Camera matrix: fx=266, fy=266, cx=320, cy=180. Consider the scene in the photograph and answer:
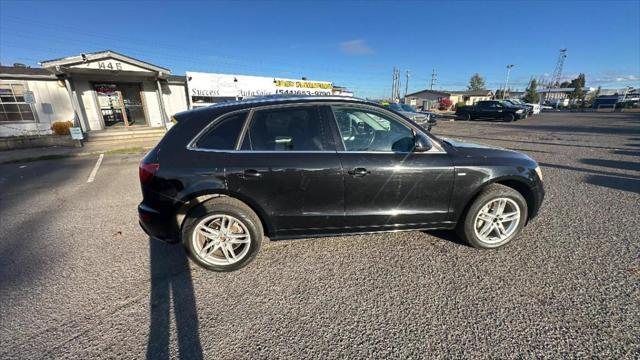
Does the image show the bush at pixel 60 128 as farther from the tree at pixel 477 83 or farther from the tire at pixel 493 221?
the tree at pixel 477 83

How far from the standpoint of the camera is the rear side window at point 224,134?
8.72 feet

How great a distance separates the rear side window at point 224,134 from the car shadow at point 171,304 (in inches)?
53.3

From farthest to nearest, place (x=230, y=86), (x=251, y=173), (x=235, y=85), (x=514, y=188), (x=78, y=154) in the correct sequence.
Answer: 1. (x=235, y=85)
2. (x=230, y=86)
3. (x=78, y=154)
4. (x=514, y=188)
5. (x=251, y=173)

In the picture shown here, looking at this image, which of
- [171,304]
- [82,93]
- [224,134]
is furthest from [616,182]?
[82,93]

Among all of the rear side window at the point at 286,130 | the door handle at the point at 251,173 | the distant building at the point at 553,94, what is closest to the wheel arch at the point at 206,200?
the door handle at the point at 251,173

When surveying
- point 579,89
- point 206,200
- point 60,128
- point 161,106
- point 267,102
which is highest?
point 579,89

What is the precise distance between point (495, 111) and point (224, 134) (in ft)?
82.7

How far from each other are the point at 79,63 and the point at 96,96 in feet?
6.59

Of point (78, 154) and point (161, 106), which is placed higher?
point (161, 106)

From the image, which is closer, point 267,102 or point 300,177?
point 300,177

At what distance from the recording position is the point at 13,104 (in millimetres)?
12312

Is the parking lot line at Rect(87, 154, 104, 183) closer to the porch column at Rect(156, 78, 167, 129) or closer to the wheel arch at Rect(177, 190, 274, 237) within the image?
the wheel arch at Rect(177, 190, 274, 237)

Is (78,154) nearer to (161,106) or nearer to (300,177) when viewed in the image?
(161,106)

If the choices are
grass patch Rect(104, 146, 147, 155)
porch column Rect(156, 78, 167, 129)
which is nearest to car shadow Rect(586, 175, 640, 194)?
grass patch Rect(104, 146, 147, 155)
